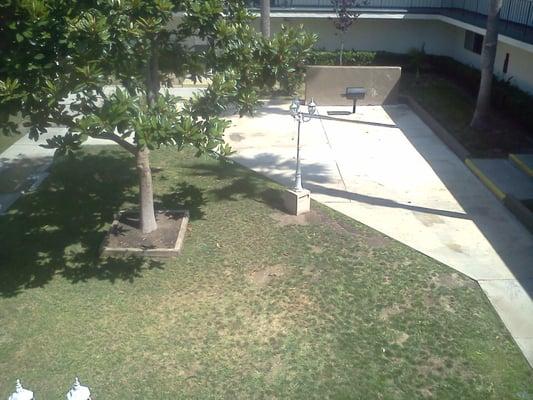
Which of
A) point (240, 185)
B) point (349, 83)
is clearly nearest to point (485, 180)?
point (240, 185)

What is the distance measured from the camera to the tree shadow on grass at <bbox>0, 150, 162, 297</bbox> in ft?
31.1

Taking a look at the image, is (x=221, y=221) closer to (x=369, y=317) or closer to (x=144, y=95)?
(x=144, y=95)

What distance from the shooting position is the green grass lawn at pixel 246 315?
7250 mm

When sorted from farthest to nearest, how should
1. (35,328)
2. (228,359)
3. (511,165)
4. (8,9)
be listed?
(511,165) → (35,328) → (228,359) → (8,9)

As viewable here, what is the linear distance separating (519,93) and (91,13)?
13739 millimetres

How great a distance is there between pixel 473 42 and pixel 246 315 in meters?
17.8

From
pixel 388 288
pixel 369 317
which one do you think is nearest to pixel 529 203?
pixel 388 288

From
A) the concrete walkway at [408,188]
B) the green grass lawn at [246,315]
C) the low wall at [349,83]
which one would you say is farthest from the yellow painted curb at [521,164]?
the low wall at [349,83]

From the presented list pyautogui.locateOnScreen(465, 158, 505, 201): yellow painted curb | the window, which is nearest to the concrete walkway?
pyautogui.locateOnScreen(465, 158, 505, 201): yellow painted curb

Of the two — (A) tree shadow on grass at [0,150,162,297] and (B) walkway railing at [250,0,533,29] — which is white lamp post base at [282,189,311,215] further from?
(B) walkway railing at [250,0,533,29]

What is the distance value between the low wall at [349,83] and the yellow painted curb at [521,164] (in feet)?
21.9

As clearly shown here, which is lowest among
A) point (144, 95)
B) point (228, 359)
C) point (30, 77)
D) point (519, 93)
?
point (228, 359)

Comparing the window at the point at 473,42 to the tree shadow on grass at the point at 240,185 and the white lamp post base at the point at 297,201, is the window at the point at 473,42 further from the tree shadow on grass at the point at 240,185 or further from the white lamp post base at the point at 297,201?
the white lamp post base at the point at 297,201

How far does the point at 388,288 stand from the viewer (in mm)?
9117
